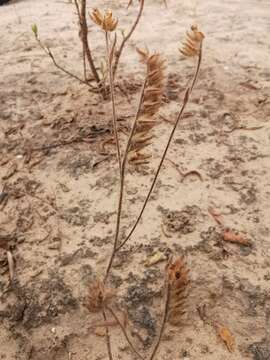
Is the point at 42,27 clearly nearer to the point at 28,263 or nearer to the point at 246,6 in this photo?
the point at 246,6

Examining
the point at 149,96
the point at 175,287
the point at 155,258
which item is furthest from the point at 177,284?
the point at 155,258

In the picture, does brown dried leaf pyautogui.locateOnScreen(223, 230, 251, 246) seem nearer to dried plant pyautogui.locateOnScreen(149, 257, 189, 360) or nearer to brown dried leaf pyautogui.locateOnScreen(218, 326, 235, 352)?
brown dried leaf pyautogui.locateOnScreen(218, 326, 235, 352)

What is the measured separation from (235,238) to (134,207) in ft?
1.62

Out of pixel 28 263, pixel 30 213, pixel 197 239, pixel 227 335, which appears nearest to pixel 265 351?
pixel 227 335

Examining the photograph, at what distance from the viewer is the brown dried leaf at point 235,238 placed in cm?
188

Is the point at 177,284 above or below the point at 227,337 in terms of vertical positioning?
above

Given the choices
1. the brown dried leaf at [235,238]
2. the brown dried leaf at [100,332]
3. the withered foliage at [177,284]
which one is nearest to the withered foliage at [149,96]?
the withered foliage at [177,284]

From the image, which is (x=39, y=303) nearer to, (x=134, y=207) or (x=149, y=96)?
(x=134, y=207)

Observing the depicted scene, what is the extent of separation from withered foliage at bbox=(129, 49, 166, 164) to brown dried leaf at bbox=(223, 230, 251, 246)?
0.95 m

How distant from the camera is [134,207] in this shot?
2070mm

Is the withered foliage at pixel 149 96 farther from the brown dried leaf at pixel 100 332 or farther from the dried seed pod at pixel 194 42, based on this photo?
the brown dried leaf at pixel 100 332

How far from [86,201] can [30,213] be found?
10.7 inches

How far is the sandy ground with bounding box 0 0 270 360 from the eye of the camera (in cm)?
158

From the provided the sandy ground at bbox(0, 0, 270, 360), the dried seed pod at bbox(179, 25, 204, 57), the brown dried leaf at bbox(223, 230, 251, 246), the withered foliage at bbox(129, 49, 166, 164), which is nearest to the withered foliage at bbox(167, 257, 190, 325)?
the withered foliage at bbox(129, 49, 166, 164)
